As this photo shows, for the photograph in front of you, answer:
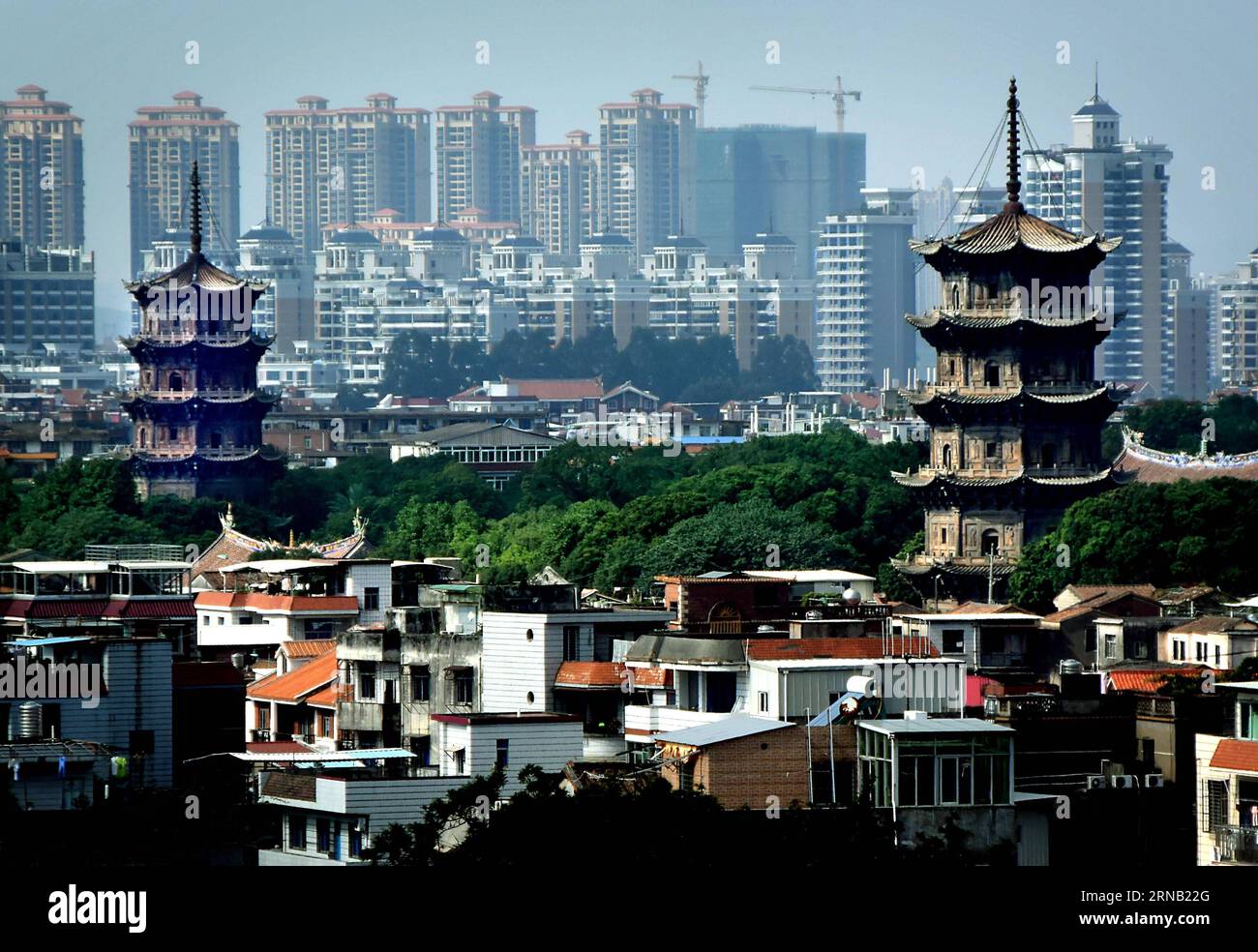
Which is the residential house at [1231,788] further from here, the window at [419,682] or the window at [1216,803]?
the window at [419,682]

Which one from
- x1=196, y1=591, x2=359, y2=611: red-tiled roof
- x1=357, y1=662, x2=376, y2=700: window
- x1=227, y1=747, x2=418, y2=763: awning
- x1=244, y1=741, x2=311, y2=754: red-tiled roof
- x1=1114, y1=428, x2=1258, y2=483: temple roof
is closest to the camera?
x1=227, y1=747, x2=418, y2=763: awning

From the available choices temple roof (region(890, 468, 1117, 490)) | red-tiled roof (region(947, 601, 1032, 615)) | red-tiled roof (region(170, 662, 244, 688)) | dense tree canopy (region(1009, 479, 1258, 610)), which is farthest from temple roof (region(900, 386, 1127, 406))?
red-tiled roof (region(170, 662, 244, 688))

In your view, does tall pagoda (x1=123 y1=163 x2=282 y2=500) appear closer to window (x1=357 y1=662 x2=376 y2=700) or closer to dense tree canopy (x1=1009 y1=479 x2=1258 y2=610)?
dense tree canopy (x1=1009 y1=479 x2=1258 y2=610)

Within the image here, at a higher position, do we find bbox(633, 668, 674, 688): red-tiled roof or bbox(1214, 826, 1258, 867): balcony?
bbox(633, 668, 674, 688): red-tiled roof

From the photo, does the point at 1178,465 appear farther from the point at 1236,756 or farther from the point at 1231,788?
the point at 1231,788

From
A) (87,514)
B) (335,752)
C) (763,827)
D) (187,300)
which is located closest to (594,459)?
(187,300)

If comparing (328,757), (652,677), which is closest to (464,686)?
(652,677)
